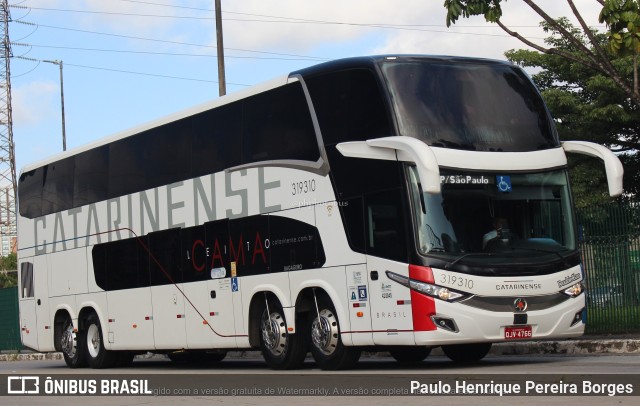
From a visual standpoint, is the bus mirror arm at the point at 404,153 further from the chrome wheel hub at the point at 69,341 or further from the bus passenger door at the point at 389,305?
the chrome wheel hub at the point at 69,341

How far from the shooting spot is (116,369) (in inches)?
872

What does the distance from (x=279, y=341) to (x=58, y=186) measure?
8584 millimetres

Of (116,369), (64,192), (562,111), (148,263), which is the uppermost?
(562,111)

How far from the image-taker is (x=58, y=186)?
2372 cm

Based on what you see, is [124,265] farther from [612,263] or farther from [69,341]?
[612,263]

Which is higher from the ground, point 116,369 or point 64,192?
point 64,192

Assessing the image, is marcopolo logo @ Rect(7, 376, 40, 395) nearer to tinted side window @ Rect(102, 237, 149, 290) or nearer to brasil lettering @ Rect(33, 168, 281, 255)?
tinted side window @ Rect(102, 237, 149, 290)

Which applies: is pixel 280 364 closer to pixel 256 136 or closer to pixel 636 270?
pixel 256 136

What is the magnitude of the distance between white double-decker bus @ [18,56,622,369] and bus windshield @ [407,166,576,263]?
19mm

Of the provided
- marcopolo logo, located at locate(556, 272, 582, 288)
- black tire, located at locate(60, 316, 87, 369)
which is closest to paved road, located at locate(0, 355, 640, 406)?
marcopolo logo, located at locate(556, 272, 582, 288)

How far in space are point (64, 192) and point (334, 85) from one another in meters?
9.45

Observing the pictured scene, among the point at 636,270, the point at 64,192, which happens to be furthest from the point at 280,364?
the point at 64,192

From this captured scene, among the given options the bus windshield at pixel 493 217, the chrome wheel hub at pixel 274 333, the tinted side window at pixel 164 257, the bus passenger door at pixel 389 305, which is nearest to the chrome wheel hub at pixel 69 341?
the tinted side window at pixel 164 257

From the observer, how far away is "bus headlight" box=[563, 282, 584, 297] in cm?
1490
